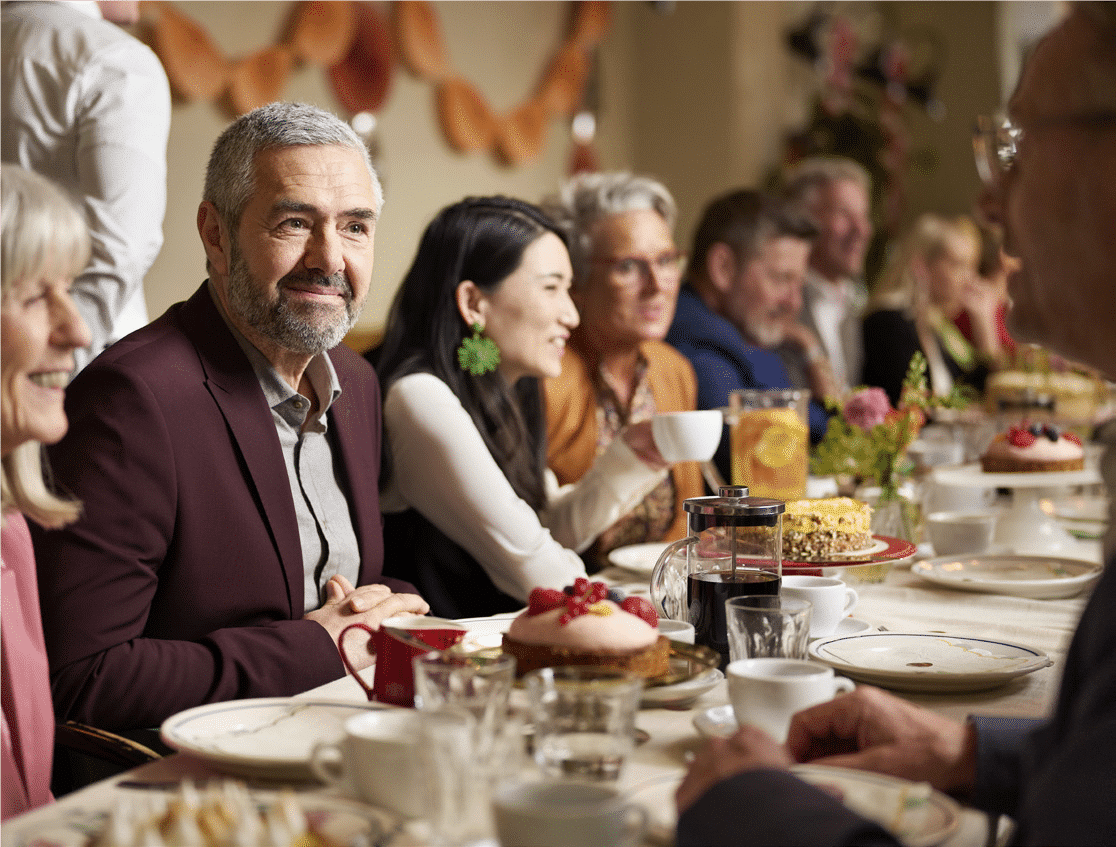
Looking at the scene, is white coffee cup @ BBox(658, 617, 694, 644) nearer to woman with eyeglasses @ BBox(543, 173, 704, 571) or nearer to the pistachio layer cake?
the pistachio layer cake

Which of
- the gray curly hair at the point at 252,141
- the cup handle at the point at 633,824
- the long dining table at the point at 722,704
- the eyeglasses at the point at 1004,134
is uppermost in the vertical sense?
the gray curly hair at the point at 252,141

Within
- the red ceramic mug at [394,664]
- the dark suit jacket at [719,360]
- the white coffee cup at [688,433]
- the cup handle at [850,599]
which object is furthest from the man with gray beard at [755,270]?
the red ceramic mug at [394,664]

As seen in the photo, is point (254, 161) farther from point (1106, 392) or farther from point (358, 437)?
point (1106, 392)

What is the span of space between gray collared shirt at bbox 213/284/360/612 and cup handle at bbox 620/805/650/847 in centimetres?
109

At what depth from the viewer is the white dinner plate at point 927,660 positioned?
136 centimetres

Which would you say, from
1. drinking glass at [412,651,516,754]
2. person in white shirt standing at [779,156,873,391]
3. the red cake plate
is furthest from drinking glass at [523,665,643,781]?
person in white shirt standing at [779,156,873,391]

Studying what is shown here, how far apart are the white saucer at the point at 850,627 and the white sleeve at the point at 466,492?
2.03ft

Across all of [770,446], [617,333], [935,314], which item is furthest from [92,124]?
[935,314]

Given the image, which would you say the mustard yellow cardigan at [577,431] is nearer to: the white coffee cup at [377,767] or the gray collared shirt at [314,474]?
the gray collared shirt at [314,474]

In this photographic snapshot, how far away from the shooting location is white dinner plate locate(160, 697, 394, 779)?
1.04m

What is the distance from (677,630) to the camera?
142 centimetres

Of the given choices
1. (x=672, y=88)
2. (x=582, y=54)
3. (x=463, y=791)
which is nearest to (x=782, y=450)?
(x=463, y=791)

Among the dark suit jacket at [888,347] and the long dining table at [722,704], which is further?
the dark suit jacket at [888,347]

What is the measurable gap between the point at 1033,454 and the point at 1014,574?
1.54 feet
